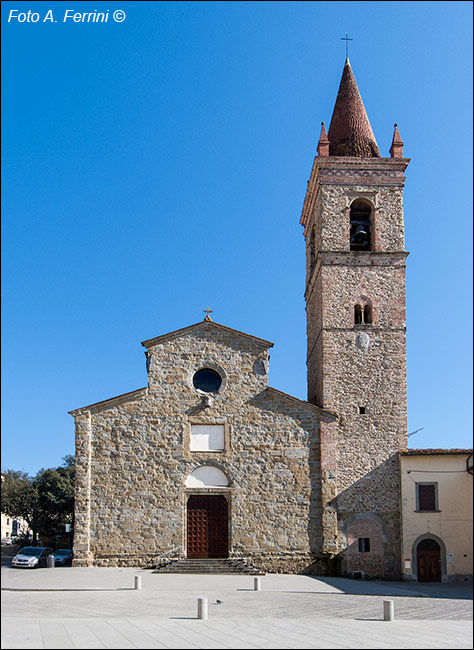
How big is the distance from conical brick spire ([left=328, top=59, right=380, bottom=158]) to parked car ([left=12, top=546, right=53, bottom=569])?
72.4 feet

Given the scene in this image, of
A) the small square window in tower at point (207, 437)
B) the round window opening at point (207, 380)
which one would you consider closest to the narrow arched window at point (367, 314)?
the round window opening at point (207, 380)

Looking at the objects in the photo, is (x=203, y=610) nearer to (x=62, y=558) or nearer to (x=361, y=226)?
(x=361, y=226)

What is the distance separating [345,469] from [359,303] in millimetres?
6932

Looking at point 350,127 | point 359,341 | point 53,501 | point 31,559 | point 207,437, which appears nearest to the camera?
point 207,437

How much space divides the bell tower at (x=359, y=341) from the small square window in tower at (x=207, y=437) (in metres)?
4.12

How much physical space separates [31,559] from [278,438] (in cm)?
1200

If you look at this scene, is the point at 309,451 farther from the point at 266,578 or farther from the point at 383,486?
the point at 266,578

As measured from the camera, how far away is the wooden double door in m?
27.9

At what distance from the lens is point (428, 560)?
1083 inches

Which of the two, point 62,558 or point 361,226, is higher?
point 361,226

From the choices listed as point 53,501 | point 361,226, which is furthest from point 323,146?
point 53,501

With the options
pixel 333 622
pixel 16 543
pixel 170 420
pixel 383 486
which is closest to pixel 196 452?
pixel 170 420

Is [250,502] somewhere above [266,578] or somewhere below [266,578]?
above

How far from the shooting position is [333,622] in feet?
52.6
